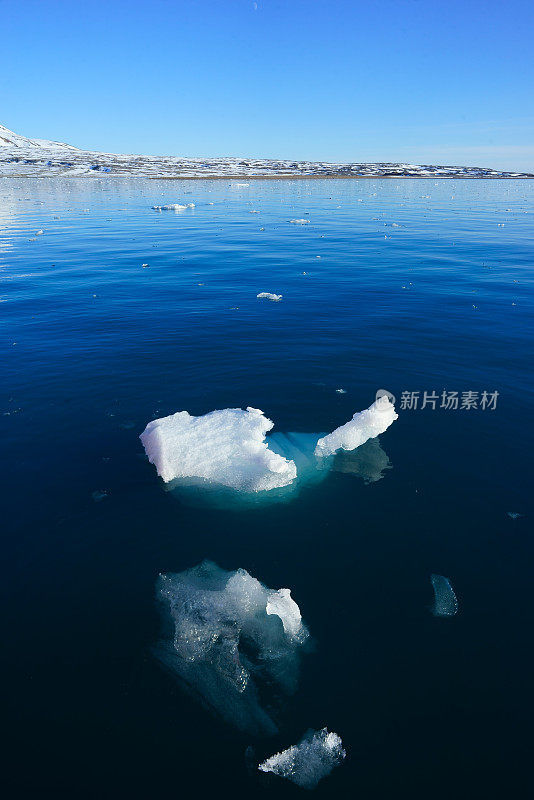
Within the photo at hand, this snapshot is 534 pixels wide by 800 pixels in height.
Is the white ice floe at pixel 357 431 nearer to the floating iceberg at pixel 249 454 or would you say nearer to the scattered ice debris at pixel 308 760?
the floating iceberg at pixel 249 454

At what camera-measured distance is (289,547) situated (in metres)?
7.17

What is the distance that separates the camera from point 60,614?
20.1 feet

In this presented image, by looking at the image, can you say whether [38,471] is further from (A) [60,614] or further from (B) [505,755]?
(B) [505,755]

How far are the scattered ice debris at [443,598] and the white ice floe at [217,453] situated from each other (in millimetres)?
3305

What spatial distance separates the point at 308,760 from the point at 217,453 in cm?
553

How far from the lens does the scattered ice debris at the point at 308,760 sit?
453 cm

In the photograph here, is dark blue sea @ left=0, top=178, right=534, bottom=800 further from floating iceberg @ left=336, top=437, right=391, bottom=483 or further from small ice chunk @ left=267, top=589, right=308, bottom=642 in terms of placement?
small ice chunk @ left=267, top=589, right=308, bottom=642

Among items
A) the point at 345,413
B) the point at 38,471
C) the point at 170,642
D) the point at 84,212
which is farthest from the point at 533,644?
the point at 84,212

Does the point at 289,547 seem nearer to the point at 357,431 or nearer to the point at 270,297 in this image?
the point at 357,431

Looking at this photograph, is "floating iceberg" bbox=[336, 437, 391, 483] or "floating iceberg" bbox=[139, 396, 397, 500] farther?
"floating iceberg" bbox=[336, 437, 391, 483]

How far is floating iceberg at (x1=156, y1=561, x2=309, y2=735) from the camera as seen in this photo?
16.8 ft

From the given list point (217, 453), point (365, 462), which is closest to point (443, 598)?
point (365, 462)

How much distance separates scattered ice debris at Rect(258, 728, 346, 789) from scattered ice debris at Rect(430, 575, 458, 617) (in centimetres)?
235

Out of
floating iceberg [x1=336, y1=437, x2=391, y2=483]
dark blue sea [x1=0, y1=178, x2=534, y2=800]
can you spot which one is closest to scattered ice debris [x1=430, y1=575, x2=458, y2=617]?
dark blue sea [x1=0, y1=178, x2=534, y2=800]
